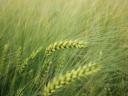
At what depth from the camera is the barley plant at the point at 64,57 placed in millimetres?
1234

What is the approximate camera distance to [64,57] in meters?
1.39

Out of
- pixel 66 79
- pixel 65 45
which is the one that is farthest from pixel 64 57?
pixel 66 79

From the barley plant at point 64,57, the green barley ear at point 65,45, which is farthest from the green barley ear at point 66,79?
the green barley ear at point 65,45

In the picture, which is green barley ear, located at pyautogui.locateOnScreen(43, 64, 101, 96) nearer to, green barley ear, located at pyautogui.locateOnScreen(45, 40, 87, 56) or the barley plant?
the barley plant

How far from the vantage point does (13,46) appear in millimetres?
1570

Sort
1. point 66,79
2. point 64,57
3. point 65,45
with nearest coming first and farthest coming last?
point 66,79, point 65,45, point 64,57

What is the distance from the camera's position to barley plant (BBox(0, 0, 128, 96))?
123 centimetres

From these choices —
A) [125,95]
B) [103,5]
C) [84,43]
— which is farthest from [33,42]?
[103,5]

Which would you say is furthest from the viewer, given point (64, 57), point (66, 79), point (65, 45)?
point (64, 57)

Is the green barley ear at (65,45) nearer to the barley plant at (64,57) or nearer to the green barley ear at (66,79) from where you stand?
the barley plant at (64,57)

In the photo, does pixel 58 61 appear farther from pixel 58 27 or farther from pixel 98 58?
pixel 58 27

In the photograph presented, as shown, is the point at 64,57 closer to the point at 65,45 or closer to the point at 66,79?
the point at 65,45

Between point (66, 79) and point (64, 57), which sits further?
point (64, 57)

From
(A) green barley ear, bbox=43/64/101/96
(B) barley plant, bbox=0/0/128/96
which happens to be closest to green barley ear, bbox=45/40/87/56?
(B) barley plant, bbox=0/0/128/96
